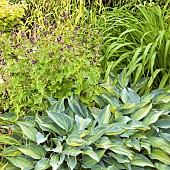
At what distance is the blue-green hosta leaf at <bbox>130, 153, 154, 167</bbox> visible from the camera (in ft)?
6.81

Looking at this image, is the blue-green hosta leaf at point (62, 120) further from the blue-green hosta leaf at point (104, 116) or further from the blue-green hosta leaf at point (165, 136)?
the blue-green hosta leaf at point (165, 136)

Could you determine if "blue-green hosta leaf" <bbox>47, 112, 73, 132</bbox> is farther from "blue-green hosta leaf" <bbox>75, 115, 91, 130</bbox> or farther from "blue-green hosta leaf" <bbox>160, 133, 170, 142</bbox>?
"blue-green hosta leaf" <bbox>160, 133, 170, 142</bbox>

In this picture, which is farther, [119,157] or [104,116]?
[104,116]

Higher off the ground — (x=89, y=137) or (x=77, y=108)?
(x=77, y=108)

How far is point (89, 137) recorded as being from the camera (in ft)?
6.75

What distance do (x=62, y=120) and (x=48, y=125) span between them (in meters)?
0.10

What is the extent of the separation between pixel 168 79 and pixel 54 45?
43.4 inches

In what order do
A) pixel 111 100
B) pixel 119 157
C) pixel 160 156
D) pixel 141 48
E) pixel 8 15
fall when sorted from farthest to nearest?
pixel 8 15 < pixel 141 48 < pixel 111 100 < pixel 160 156 < pixel 119 157

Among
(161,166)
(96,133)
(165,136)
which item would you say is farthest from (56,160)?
(165,136)

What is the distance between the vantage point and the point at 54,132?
6.91 ft

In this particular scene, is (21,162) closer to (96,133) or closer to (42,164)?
(42,164)

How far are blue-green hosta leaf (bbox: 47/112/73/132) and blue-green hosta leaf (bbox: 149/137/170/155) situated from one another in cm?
62

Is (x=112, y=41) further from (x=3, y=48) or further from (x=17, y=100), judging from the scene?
(x=17, y=100)

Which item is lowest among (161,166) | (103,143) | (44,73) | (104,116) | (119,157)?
(161,166)
